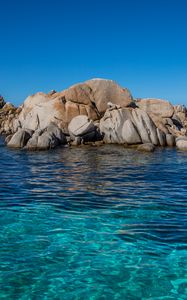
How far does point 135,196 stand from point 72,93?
39947 millimetres

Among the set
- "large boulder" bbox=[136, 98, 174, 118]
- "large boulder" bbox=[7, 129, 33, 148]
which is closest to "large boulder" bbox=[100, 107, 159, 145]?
"large boulder" bbox=[7, 129, 33, 148]

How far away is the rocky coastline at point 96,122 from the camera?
4762 centimetres

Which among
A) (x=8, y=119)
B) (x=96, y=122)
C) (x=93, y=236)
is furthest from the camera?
(x=8, y=119)

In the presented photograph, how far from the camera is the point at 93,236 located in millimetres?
12883

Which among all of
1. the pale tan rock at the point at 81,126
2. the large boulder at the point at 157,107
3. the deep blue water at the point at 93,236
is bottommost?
the deep blue water at the point at 93,236

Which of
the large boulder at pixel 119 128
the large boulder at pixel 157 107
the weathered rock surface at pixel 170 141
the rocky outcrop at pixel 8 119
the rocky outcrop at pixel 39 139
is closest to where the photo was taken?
the rocky outcrop at pixel 39 139

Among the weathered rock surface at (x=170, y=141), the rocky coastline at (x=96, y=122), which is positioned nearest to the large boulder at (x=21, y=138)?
the rocky coastline at (x=96, y=122)

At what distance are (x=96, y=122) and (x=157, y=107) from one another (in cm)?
1355

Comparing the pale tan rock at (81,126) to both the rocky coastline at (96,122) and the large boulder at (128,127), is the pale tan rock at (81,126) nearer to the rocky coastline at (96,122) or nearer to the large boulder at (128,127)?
the rocky coastline at (96,122)

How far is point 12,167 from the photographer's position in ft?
99.3

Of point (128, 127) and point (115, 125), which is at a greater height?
point (115, 125)

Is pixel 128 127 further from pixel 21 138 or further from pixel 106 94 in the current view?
pixel 21 138

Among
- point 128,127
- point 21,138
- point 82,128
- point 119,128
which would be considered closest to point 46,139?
point 21,138

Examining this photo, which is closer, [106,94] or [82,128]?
[82,128]
